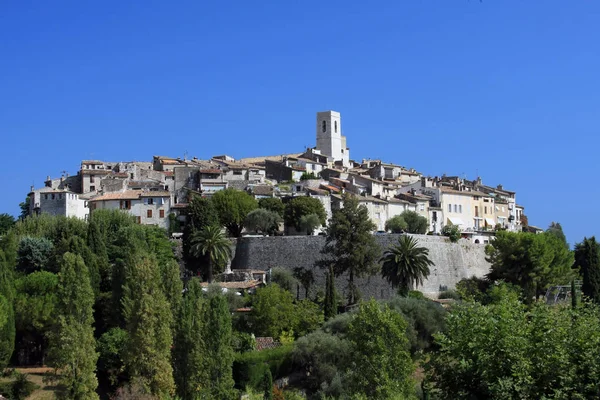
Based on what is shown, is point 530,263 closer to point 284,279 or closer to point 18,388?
point 284,279

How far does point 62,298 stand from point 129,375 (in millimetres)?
5444

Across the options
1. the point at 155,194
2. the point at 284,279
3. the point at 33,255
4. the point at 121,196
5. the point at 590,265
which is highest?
the point at 155,194

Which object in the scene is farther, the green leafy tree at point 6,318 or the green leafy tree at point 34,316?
the green leafy tree at point 34,316

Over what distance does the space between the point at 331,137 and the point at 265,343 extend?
82164 mm

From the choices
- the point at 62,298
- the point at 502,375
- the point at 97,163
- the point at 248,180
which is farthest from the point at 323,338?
the point at 97,163

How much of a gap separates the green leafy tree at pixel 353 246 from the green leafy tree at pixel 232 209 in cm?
1789

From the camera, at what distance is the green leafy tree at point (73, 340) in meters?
42.1

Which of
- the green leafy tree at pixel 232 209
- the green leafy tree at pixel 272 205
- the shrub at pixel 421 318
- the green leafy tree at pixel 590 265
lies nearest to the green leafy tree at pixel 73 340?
the shrub at pixel 421 318

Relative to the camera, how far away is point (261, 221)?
7719 cm

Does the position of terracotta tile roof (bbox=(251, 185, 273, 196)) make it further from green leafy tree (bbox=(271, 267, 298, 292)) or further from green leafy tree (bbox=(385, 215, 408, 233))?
green leafy tree (bbox=(271, 267, 298, 292))

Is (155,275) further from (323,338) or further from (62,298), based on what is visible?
(323,338)

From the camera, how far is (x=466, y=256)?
72.7 metres

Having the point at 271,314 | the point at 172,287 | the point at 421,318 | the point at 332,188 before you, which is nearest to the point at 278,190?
the point at 332,188

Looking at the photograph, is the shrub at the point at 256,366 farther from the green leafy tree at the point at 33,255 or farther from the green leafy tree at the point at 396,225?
the green leafy tree at the point at 396,225
